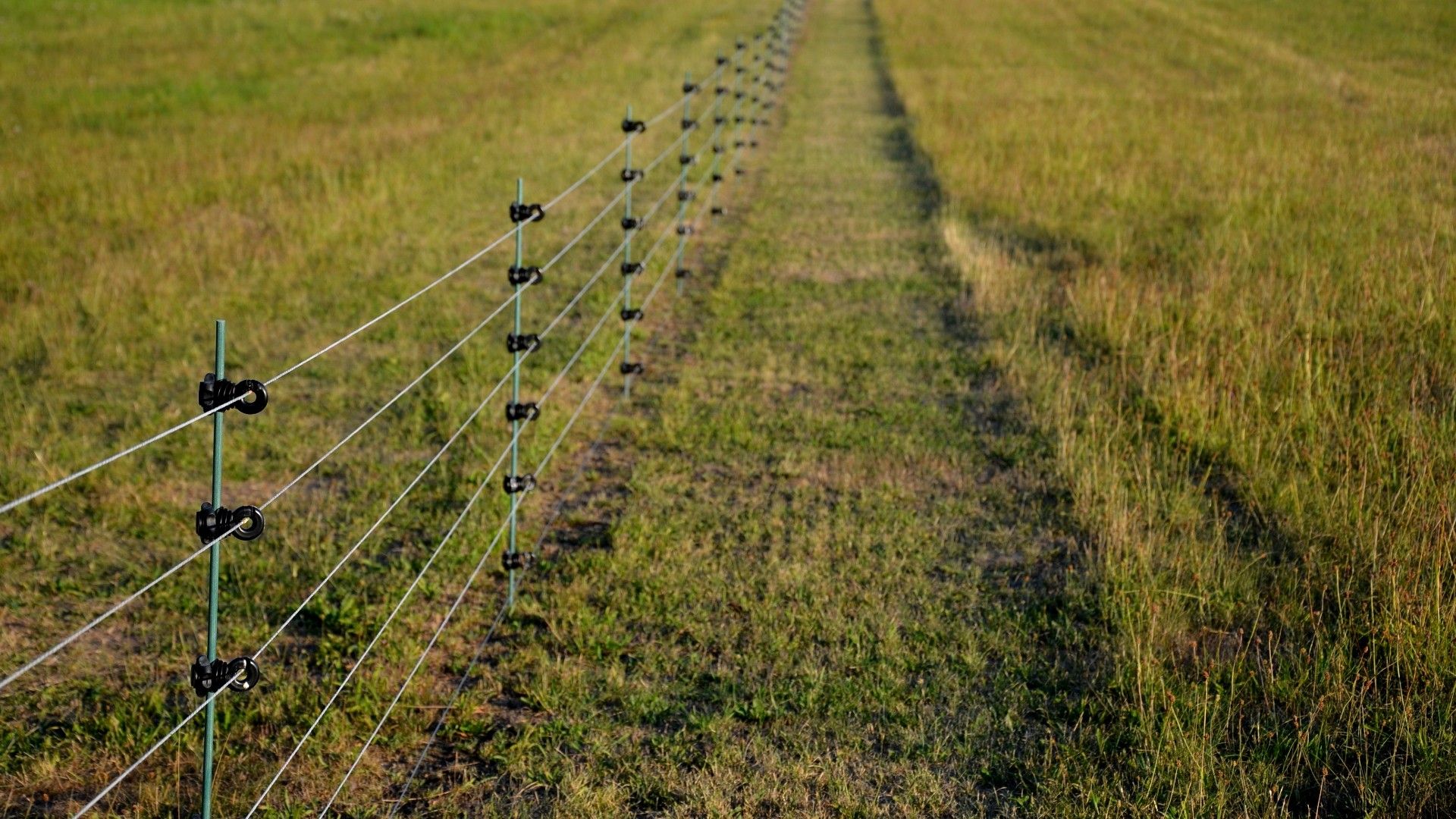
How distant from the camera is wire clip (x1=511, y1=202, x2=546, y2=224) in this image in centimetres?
485

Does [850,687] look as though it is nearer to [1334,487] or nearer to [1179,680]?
[1179,680]

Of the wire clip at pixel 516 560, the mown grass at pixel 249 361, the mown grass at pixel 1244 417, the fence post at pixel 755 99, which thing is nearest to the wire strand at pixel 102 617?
the mown grass at pixel 249 361

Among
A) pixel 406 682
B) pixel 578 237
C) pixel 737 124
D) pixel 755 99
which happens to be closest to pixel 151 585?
pixel 406 682

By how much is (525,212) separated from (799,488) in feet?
5.65

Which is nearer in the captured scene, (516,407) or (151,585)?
(151,585)

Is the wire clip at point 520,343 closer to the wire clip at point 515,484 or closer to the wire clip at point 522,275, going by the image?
the wire clip at point 522,275

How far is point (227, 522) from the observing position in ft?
9.21

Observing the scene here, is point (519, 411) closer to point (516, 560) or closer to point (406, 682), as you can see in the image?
point (516, 560)

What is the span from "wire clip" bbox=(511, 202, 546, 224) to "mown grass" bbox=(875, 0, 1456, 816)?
2.51 meters

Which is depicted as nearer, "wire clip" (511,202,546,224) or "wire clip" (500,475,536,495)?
"wire clip" (500,475,536,495)

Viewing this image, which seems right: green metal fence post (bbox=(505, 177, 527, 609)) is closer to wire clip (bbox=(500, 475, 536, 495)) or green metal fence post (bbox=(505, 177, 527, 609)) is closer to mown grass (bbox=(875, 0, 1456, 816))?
wire clip (bbox=(500, 475, 536, 495))

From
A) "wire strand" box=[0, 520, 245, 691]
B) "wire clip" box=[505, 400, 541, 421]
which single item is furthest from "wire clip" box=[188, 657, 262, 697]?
"wire clip" box=[505, 400, 541, 421]

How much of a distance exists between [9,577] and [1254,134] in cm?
1325

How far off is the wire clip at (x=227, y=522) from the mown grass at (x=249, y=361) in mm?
1032
